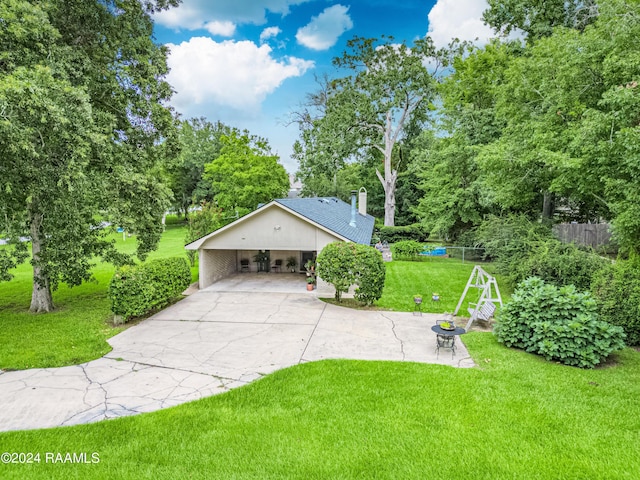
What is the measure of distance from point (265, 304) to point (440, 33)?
25848mm

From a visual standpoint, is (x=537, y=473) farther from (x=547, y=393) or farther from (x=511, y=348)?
(x=511, y=348)

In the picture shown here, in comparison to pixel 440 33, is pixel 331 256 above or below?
below

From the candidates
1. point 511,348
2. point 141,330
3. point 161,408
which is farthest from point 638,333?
point 141,330

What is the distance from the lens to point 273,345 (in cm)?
820

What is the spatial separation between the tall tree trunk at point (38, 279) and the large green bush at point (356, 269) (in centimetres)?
871

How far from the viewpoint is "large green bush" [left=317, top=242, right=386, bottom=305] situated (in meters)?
11.1

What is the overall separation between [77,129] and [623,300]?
13.2 m

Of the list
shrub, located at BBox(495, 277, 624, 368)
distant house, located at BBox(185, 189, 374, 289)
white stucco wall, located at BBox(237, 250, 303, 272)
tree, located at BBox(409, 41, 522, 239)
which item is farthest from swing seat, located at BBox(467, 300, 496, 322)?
tree, located at BBox(409, 41, 522, 239)

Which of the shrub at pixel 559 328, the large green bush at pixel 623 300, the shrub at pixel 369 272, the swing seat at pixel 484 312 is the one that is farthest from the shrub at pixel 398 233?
the shrub at pixel 559 328

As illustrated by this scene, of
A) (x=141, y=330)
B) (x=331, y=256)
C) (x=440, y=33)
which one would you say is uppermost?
(x=440, y=33)

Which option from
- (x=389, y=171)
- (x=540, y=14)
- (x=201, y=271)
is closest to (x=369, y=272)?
(x=201, y=271)

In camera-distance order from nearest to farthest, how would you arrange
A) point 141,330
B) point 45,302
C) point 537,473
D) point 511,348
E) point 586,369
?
point 537,473
point 586,369
point 511,348
point 141,330
point 45,302

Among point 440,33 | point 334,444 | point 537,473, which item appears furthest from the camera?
point 440,33

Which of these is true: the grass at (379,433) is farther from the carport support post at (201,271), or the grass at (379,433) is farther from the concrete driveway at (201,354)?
the carport support post at (201,271)
